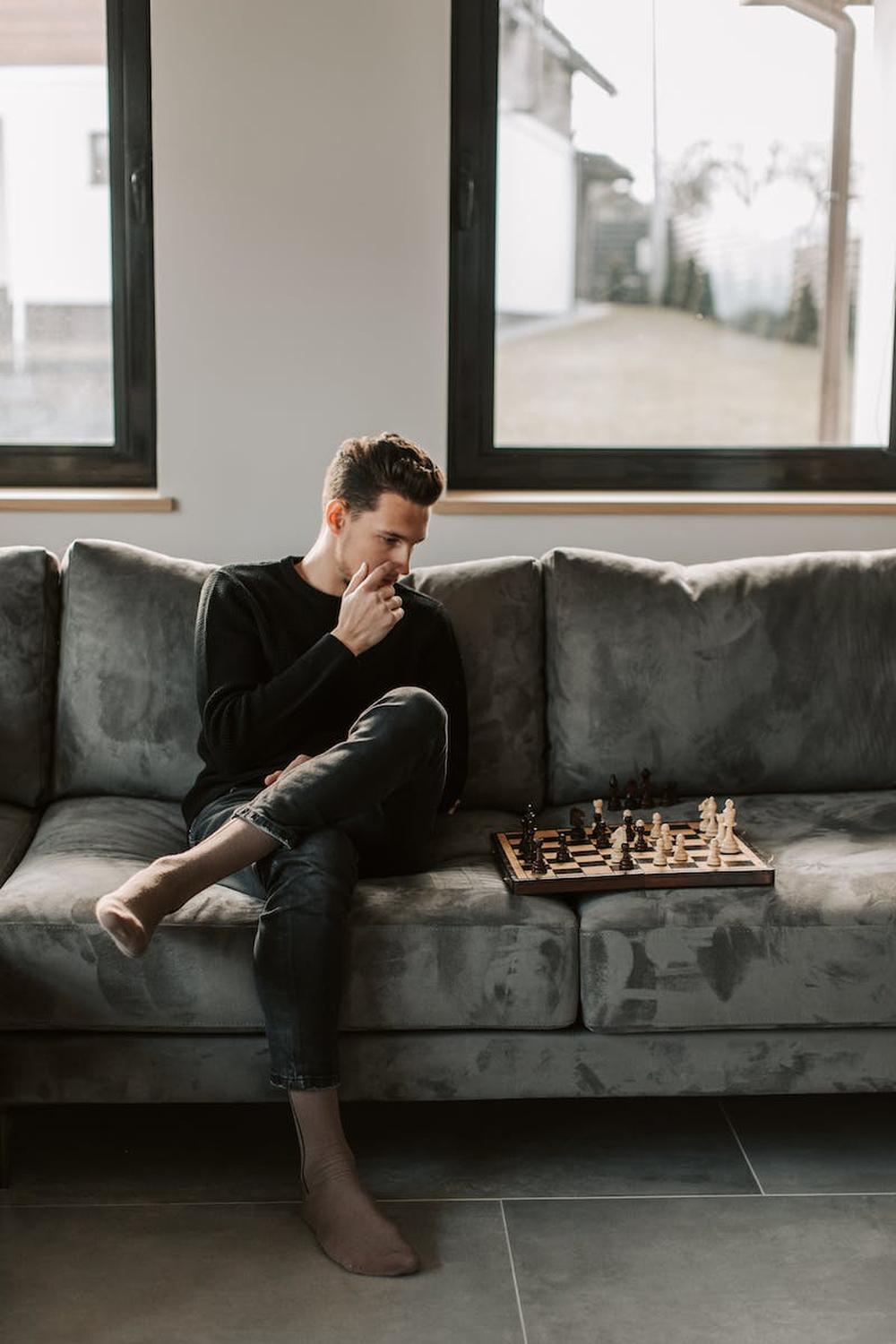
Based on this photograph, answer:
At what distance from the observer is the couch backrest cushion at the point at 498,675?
2.59 m

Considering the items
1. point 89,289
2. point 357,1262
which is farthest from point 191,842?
point 89,289

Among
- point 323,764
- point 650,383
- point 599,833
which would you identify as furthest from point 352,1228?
point 650,383

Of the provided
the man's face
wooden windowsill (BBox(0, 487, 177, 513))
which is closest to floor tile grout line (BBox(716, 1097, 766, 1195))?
the man's face

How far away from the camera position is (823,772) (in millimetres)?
2633

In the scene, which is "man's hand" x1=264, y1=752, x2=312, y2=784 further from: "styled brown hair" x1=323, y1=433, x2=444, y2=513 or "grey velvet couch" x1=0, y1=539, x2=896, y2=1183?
"styled brown hair" x1=323, y1=433, x2=444, y2=513

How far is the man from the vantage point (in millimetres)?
1915

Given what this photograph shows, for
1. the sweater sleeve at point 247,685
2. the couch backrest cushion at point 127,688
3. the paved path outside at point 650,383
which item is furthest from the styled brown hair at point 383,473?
the paved path outside at point 650,383

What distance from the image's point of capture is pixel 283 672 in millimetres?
2242

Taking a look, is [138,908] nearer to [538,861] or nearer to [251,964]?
[251,964]

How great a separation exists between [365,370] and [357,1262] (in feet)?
5.80

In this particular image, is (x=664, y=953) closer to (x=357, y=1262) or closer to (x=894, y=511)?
(x=357, y=1262)

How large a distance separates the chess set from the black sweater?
0.26m

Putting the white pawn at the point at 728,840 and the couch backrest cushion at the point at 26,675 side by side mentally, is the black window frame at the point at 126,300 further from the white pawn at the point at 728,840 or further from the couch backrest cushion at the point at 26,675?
the white pawn at the point at 728,840

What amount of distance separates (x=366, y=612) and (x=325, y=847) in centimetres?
40
